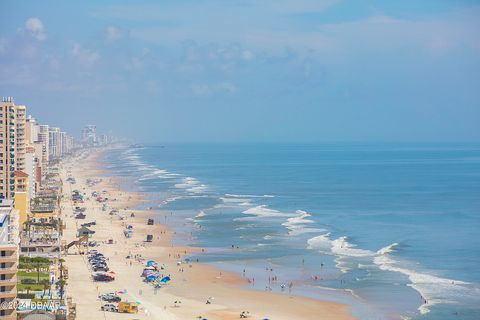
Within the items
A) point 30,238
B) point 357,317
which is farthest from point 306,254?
point 30,238

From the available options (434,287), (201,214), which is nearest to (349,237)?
(434,287)

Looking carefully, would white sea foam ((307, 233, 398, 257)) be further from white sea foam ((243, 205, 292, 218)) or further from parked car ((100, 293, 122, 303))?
parked car ((100, 293, 122, 303))

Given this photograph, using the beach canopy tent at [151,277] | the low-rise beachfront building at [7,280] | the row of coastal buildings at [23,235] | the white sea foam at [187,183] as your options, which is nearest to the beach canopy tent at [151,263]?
the beach canopy tent at [151,277]

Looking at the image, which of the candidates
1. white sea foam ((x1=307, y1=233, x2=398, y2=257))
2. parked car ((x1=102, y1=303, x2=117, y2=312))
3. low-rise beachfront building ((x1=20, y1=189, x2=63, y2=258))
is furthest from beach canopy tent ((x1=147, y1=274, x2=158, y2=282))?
white sea foam ((x1=307, y1=233, x2=398, y2=257))

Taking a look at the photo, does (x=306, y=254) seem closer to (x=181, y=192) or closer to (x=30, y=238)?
(x=30, y=238)

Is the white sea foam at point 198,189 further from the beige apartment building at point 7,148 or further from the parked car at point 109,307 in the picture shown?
the parked car at point 109,307
